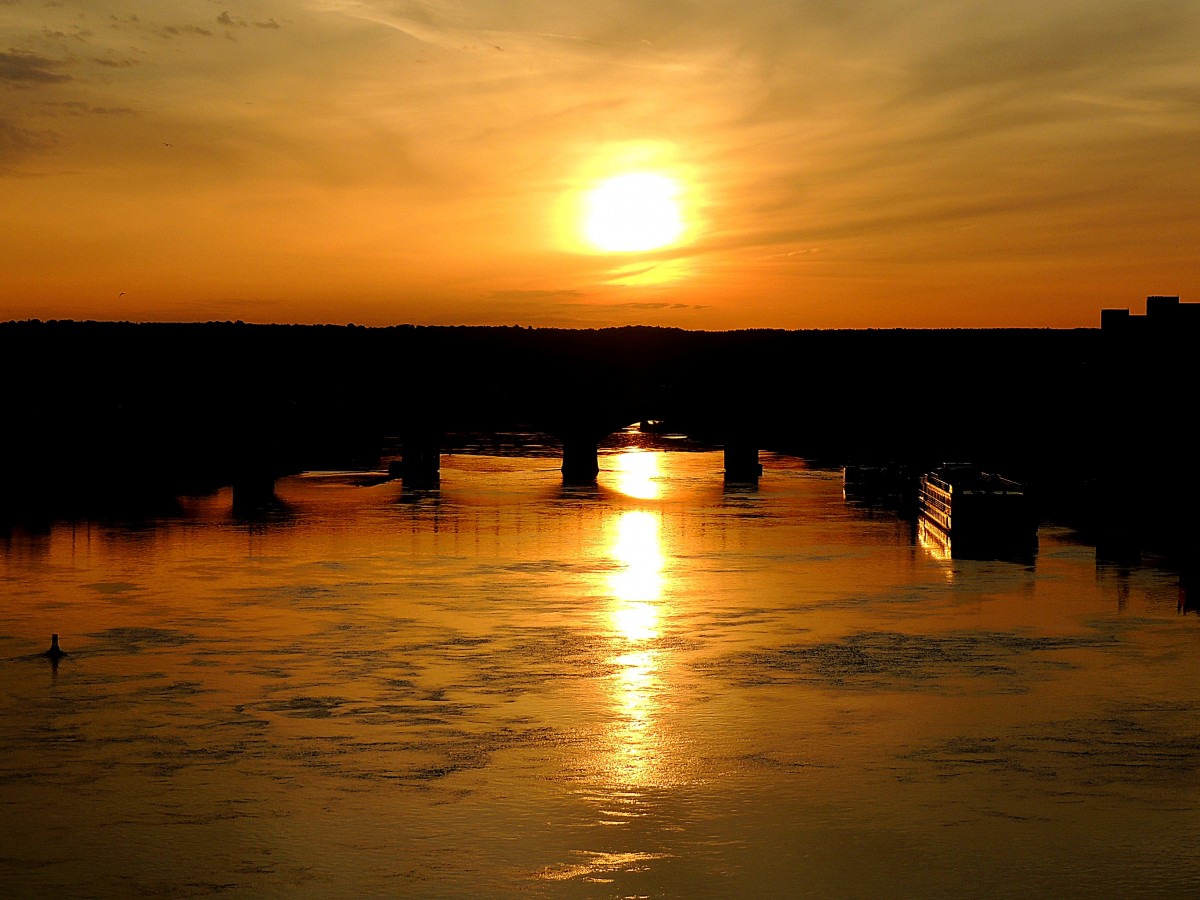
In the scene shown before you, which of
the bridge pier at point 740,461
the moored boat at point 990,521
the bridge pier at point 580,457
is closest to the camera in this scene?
the moored boat at point 990,521

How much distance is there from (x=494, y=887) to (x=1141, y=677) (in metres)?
26.1

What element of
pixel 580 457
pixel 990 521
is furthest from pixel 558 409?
pixel 990 521

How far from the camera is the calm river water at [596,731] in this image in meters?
29.0

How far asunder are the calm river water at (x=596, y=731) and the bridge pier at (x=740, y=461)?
241 ft

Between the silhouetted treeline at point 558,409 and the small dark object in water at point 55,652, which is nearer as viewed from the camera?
the small dark object in water at point 55,652

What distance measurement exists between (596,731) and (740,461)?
114170 mm

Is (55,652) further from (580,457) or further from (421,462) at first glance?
(580,457)

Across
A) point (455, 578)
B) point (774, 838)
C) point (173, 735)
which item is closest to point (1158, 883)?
point (774, 838)

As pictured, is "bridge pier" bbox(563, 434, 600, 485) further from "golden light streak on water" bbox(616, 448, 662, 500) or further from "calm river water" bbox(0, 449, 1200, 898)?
"calm river water" bbox(0, 449, 1200, 898)

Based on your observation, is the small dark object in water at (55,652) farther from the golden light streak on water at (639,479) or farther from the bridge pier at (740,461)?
the bridge pier at (740,461)

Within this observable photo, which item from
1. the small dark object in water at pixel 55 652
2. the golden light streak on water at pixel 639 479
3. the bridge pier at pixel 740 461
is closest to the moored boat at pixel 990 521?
the golden light streak on water at pixel 639 479

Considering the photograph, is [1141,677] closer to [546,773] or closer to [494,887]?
[546,773]

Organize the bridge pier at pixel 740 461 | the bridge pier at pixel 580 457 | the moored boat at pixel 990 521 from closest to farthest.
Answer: the moored boat at pixel 990 521, the bridge pier at pixel 740 461, the bridge pier at pixel 580 457

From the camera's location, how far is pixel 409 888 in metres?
27.7
